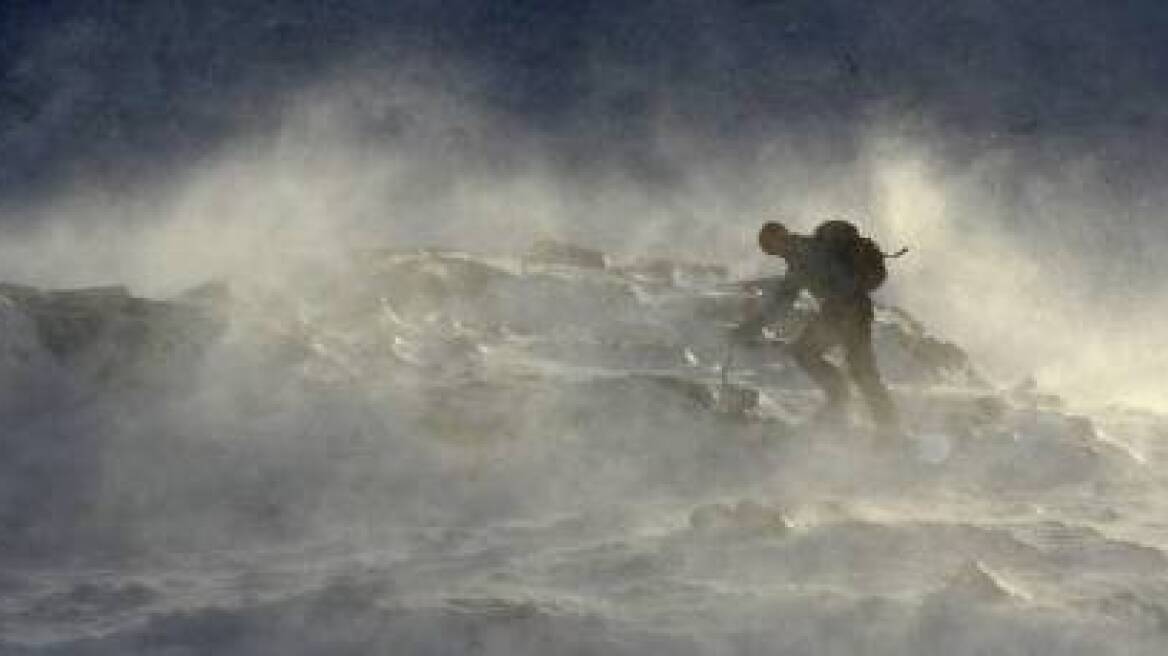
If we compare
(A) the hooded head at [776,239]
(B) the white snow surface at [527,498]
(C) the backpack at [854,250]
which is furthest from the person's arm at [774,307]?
(B) the white snow surface at [527,498]

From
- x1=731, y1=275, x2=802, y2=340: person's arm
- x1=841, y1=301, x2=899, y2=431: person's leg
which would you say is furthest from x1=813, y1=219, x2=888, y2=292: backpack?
x1=731, y1=275, x2=802, y2=340: person's arm

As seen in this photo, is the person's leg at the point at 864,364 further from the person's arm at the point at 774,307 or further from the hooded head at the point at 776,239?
the hooded head at the point at 776,239

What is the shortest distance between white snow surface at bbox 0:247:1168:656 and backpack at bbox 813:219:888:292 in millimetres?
1211

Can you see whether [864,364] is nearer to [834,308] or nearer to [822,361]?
[822,361]

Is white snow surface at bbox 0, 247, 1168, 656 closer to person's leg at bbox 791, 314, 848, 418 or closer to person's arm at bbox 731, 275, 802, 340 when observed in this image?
person's leg at bbox 791, 314, 848, 418

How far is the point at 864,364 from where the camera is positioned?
12.5 metres

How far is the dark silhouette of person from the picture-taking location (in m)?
12.4

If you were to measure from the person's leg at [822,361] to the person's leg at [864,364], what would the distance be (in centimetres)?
13

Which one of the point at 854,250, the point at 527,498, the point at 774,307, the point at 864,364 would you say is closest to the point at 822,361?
the point at 864,364

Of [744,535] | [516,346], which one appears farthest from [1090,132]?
[744,535]

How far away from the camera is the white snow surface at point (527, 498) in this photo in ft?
24.9

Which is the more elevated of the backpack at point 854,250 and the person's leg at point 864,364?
the backpack at point 854,250

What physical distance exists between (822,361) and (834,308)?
477 millimetres

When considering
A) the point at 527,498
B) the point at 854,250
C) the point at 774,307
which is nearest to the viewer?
the point at 527,498
